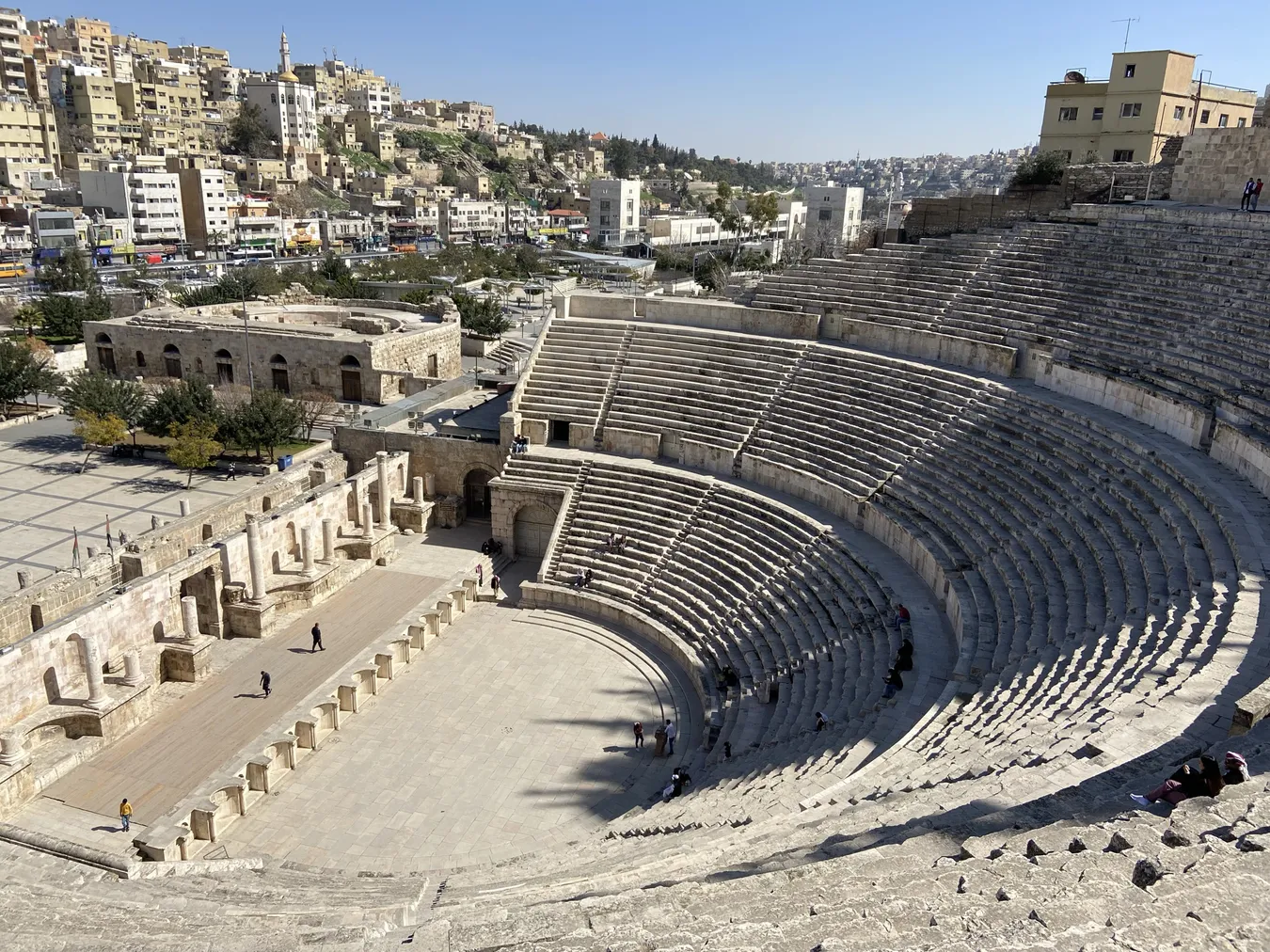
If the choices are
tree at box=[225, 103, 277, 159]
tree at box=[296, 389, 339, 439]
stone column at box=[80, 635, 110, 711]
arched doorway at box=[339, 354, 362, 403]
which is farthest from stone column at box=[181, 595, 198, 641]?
tree at box=[225, 103, 277, 159]

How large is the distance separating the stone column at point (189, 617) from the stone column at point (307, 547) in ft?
10.8

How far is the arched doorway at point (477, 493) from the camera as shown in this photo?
2552 cm

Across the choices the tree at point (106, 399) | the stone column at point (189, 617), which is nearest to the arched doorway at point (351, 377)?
the tree at point (106, 399)

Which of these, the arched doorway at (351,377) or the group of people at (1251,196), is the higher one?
the group of people at (1251,196)

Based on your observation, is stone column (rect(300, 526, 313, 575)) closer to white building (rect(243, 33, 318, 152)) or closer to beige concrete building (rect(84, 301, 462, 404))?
beige concrete building (rect(84, 301, 462, 404))

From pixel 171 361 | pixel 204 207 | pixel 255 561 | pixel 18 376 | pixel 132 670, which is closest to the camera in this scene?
pixel 132 670

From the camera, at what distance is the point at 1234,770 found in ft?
22.6

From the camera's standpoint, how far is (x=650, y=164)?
187250 mm

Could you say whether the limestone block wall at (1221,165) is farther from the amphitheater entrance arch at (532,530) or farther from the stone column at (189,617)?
the stone column at (189,617)

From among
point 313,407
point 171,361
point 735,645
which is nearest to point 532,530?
point 735,645

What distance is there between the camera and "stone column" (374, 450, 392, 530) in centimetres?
2402

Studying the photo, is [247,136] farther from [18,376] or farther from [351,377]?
[351,377]

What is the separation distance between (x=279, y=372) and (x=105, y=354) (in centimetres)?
925

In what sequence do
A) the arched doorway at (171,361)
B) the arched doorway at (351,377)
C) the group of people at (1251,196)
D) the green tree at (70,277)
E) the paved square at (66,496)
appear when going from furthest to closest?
the green tree at (70,277) → the arched doorway at (171,361) → the arched doorway at (351,377) → the group of people at (1251,196) → the paved square at (66,496)
